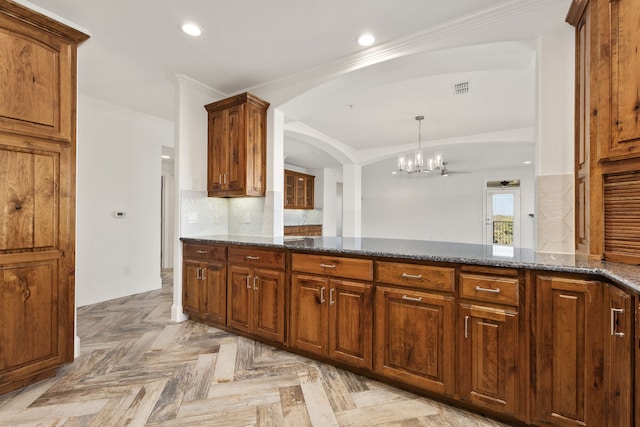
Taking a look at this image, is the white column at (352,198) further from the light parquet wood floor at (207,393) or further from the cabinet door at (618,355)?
the cabinet door at (618,355)

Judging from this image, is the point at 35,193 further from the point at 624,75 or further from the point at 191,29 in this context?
the point at 624,75

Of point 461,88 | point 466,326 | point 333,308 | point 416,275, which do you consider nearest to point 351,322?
point 333,308

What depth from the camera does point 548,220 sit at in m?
2.01

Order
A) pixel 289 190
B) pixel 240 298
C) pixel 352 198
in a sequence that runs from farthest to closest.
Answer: pixel 289 190
pixel 352 198
pixel 240 298

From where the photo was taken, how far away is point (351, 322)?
6.97ft

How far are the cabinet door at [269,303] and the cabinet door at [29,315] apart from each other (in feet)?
4.52

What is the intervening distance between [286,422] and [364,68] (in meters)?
2.76

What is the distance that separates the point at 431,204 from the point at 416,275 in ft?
25.7

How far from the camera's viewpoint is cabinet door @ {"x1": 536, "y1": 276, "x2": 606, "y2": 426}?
4.63ft

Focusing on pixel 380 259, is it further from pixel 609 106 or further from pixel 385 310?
pixel 609 106

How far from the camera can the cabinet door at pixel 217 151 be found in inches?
131

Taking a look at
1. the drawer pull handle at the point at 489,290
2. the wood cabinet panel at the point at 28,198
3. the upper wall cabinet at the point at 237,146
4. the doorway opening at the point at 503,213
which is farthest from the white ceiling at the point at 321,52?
the doorway opening at the point at 503,213

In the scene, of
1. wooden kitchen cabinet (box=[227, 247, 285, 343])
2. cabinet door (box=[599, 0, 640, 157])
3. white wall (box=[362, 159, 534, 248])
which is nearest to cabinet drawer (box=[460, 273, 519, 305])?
cabinet door (box=[599, 0, 640, 157])

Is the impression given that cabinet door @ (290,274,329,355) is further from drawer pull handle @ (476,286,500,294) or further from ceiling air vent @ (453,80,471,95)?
ceiling air vent @ (453,80,471,95)
